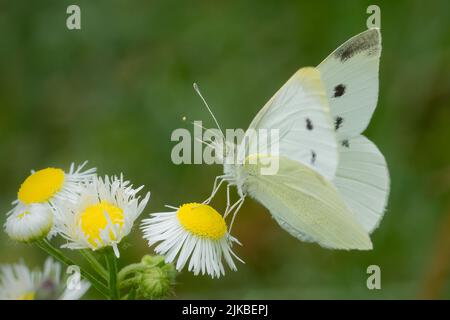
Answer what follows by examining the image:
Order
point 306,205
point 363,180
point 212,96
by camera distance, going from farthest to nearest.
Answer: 1. point 212,96
2. point 363,180
3. point 306,205

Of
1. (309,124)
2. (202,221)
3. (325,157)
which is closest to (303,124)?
(309,124)

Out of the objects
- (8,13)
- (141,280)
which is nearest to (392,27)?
(8,13)

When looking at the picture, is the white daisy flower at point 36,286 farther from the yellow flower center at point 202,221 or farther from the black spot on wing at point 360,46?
the black spot on wing at point 360,46

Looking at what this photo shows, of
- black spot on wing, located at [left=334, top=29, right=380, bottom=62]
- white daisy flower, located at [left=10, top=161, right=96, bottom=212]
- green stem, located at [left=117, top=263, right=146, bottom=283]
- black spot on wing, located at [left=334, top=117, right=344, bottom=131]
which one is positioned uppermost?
black spot on wing, located at [left=334, top=29, right=380, bottom=62]

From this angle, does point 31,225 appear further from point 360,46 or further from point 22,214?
point 360,46

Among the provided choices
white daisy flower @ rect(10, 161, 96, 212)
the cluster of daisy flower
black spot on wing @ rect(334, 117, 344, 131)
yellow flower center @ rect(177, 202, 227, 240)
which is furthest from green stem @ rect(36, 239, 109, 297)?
black spot on wing @ rect(334, 117, 344, 131)

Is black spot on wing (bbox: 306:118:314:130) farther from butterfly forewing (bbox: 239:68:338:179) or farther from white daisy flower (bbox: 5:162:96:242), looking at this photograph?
white daisy flower (bbox: 5:162:96:242)

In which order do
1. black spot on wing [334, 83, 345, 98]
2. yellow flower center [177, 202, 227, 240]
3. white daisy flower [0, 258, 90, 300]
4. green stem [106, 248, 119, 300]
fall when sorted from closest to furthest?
green stem [106, 248, 119, 300], white daisy flower [0, 258, 90, 300], yellow flower center [177, 202, 227, 240], black spot on wing [334, 83, 345, 98]
